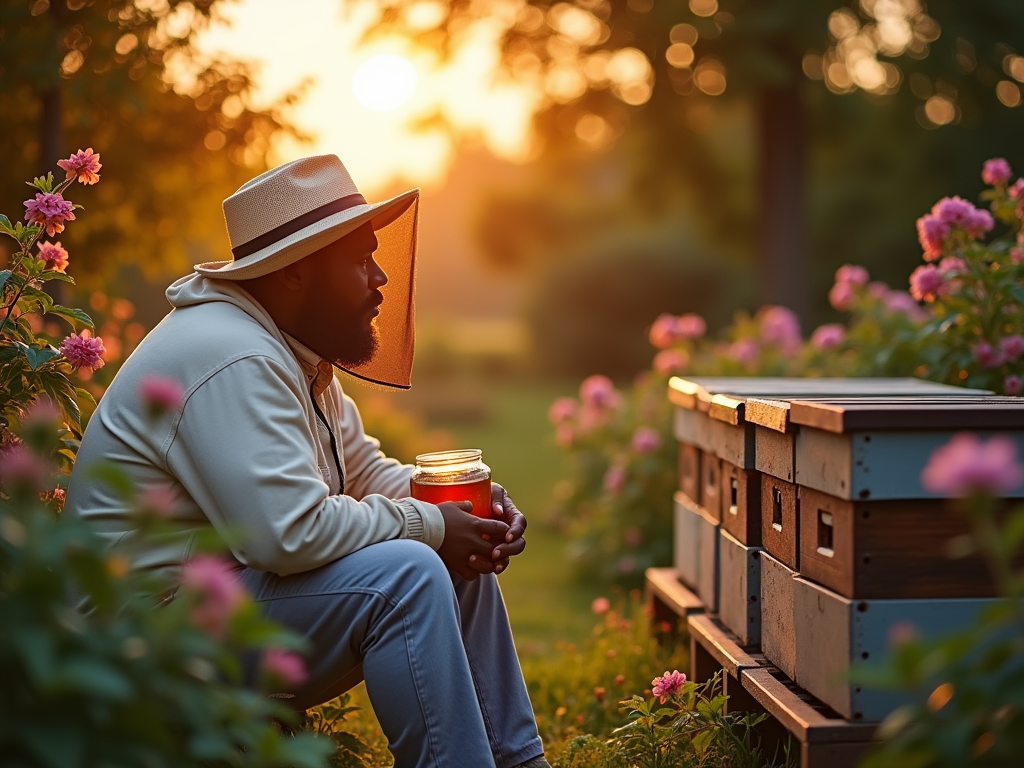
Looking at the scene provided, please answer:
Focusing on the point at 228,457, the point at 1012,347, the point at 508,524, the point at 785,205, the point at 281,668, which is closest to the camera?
the point at 281,668

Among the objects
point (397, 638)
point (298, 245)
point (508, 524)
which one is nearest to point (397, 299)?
point (298, 245)

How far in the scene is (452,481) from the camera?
8.00 ft

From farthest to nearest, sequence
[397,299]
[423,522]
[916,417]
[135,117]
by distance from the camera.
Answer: [135,117], [397,299], [423,522], [916,417]

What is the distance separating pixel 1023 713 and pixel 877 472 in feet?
2.34

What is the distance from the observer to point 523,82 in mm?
10234

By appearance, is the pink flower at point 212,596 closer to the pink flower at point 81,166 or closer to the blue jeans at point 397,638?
the blue jeans at point 397,638

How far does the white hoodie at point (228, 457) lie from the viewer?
81.3 inches

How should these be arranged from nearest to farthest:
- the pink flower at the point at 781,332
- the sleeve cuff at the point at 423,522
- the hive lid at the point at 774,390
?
1. the sleeve cuff at the point at 423,522
2. the hive lid at the point at 774,390
3. the pink flower at the point at 781,332

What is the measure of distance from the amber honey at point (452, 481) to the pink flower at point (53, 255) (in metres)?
1.02

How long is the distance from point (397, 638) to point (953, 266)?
2346 mm

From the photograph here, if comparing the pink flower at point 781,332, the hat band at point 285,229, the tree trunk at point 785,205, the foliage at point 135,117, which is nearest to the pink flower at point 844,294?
the pink flower at point 781,332

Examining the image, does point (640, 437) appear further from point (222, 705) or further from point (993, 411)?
point (222, 705)

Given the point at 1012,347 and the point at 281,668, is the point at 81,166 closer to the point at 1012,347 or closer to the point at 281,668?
the point at 281,668

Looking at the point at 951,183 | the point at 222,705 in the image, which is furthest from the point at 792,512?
the point at 951,183
